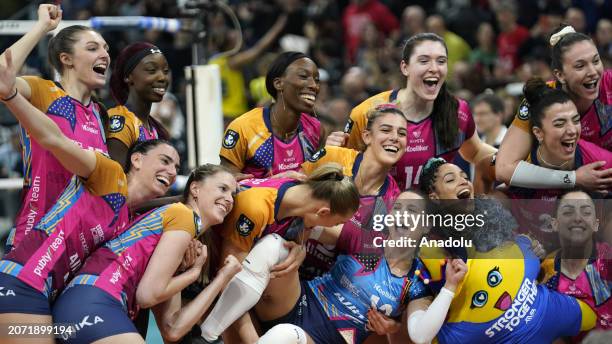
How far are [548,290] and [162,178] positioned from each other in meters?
2.40

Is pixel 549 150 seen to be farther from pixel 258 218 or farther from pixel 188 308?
pixel 188 308

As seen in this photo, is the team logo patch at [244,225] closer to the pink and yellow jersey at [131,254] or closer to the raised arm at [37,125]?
the pink and yellow jersey at [131,254]

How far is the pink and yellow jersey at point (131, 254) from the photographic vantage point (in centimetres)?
495

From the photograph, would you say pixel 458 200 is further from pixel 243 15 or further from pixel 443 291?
pixel 243 15

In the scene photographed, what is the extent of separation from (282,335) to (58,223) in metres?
1.33

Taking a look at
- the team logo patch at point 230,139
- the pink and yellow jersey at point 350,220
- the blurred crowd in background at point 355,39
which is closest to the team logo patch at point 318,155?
the pink and yellow jersey at point 350,220

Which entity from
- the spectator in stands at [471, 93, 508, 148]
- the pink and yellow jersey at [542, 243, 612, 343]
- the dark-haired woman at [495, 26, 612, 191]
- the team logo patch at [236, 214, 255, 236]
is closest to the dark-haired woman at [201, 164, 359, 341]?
the team logo patch at [236, 214, 255, 236]

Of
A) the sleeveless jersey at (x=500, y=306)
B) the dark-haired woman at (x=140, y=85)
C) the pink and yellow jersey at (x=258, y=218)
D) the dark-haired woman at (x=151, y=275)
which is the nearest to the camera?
the dark-haired woman at (x=151, y=275)

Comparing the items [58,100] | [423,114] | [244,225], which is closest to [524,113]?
[423,114]

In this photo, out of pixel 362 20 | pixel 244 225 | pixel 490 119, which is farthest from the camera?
pixel 362 20

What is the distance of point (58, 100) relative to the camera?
542 centimetres

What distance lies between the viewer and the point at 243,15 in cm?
1377

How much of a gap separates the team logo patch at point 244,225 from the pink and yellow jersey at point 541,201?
1.75 meters

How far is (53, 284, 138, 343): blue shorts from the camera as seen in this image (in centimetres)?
475
